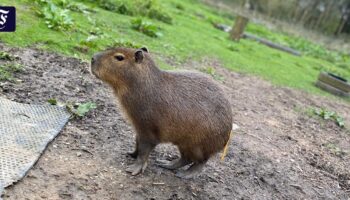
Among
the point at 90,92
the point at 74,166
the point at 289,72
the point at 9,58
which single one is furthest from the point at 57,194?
the point at 289,72

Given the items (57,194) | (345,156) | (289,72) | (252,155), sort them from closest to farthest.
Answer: (57,194) → (252,155) → (345,156) → (289,72)

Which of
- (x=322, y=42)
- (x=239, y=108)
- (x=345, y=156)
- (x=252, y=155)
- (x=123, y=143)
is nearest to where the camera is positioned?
(x=123, y=143)

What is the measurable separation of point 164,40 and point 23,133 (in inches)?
204

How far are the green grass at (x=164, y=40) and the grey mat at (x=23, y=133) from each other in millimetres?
1533

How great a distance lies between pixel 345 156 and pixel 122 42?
323 cm

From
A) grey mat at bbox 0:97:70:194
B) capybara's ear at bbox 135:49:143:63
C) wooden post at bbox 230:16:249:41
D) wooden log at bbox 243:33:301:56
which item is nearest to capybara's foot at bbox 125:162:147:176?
grey mat at bbox 0:97:70:194

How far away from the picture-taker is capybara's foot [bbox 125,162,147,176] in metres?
3.65

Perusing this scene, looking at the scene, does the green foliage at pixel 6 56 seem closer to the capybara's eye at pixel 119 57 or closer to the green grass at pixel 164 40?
the green grass at pixel 164 40

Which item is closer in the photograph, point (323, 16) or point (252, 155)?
point (252, 155)

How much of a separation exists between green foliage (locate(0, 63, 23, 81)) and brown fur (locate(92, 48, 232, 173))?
3.82 feet

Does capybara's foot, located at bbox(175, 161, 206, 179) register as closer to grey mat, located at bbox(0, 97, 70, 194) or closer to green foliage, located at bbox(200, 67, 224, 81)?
grey mat, located at bbox(0, 97, 70, 194)

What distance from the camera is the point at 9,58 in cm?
478

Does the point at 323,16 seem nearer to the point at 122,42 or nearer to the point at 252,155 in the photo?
the point at 122,42

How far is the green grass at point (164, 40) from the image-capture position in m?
5.82
